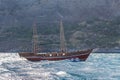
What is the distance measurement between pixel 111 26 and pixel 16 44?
162ft

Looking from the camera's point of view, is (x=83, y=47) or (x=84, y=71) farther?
(x=83, y=47)

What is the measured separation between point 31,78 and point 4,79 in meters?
4.81

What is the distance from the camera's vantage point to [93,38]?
18712 centimetres

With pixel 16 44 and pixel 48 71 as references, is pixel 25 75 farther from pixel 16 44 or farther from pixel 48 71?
pixel 16 44

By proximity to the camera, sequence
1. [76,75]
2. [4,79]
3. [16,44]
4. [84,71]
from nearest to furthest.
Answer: [4,79], [76,75], [84,71], [16,44]

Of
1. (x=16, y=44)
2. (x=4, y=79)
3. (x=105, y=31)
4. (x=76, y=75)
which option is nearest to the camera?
(x=4, y=79)

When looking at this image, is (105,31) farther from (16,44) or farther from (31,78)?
(31,78)

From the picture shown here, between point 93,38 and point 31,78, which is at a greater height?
point 93,38

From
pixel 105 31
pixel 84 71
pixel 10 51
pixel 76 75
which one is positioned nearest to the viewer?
pixel 76 75

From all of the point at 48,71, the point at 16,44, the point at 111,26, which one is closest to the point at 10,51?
the point at 16,44

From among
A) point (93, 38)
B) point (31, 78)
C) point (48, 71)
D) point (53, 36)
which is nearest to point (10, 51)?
point (53, 36)

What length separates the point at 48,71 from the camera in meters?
83.1

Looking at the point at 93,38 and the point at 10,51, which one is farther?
the point at 93,38

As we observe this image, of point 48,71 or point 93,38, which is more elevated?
point 93,38
